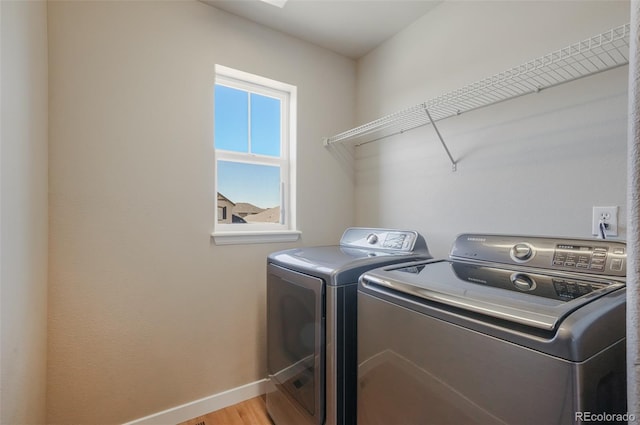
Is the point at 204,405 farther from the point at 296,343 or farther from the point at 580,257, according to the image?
the point at 580,257

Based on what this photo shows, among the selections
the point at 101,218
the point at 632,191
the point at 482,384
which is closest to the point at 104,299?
the point at 101,218

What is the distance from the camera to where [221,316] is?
1852mm

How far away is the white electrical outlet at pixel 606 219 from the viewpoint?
3.67 feet

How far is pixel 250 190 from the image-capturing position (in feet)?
6.90

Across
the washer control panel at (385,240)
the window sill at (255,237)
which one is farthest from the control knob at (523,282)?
the window sill at (255,237)

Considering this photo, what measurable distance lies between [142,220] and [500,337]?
5.58 feet

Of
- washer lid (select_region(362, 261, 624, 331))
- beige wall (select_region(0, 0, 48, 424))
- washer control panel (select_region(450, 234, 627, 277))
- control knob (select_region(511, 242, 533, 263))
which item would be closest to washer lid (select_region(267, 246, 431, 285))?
washer lid (select_region(362, 261, 624, 331))

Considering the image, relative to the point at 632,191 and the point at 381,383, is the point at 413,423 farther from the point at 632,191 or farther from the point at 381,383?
the point at 632,191

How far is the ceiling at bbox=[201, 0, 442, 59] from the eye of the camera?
1.79 metres

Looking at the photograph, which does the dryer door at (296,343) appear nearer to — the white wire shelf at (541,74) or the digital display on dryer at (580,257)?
the digital display on dryer at (580,257)

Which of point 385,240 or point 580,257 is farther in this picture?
point 385,240

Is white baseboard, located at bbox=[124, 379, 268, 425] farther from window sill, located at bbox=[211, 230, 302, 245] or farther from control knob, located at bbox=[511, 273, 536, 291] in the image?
control knob, located at bbox=[511, 273, 536, 291]

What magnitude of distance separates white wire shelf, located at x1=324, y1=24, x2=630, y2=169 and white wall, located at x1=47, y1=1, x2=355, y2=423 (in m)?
1.16

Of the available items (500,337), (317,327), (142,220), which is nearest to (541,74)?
(500,337)
